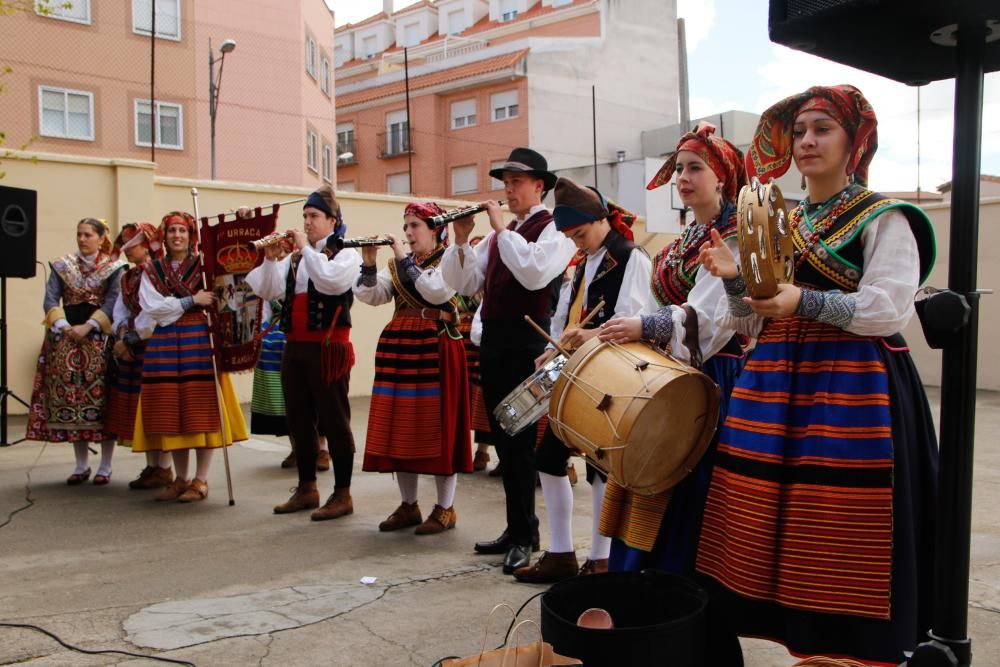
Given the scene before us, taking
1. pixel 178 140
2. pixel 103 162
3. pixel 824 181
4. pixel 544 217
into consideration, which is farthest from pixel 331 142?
pixel 824 181

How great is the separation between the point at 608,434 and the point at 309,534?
288 centimetres

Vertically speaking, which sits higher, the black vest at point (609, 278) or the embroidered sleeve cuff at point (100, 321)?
the black vest at point (609, 278)

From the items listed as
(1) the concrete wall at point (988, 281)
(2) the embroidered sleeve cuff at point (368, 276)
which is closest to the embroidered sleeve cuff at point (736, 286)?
(2) the embroidered sleeve cuff at point (368, 276)

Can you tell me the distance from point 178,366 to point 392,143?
24.0 meters

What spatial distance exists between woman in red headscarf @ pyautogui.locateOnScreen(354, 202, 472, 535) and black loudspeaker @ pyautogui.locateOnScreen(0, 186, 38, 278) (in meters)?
3.81

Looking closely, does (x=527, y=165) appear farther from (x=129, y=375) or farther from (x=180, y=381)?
(x=129, y=375)

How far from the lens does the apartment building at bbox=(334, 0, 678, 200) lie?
26.4m

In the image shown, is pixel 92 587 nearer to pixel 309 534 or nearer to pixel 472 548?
pixel 309 534

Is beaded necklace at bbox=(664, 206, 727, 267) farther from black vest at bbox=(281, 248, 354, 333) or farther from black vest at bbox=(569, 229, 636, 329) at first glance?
black vest at bbox=(281, 248, 354, 333)

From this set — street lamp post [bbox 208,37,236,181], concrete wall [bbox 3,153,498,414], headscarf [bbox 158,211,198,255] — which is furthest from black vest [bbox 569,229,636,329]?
street lamp post [bbox 208,37,236,181]

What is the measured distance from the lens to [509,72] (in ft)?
85.1

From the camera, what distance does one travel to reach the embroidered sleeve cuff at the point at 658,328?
2803 millimetres

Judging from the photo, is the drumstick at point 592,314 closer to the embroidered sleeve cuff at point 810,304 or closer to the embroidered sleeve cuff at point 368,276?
the embroidered sleeve cuff at point 810,304

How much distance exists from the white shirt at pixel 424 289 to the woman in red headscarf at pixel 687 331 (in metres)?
1.87
